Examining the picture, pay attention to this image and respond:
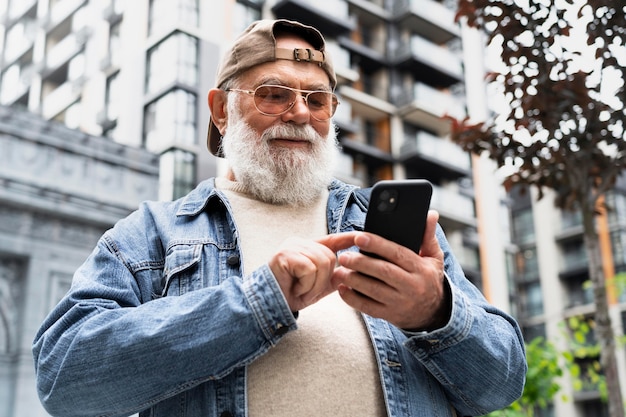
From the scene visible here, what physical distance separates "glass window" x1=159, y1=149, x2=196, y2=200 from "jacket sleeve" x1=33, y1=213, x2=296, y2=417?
3.69 meters

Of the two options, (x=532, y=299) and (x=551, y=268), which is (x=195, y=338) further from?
(x=532, y=299)

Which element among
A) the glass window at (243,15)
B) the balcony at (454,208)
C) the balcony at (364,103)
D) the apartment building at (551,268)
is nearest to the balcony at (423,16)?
the balcony at (364,103)

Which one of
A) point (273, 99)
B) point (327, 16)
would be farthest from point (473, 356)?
point (327, 16)

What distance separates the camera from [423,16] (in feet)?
42.2

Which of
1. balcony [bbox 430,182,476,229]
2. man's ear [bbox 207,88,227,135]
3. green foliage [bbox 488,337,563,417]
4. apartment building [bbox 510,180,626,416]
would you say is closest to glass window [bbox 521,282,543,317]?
apartment building [bbox 510,180,626,416]

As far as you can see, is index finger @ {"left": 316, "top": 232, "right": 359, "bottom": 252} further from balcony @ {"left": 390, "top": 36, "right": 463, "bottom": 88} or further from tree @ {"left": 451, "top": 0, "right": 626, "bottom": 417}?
balcony @ {"left": 390, "top": 36, "right": 463, "bottom": 88}

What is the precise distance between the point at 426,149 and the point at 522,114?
1210 cm

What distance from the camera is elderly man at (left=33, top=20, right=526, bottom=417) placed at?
1189 mm

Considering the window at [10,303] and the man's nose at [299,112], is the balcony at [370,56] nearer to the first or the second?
the window at [10,303]

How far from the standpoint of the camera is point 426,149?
49.8 ft

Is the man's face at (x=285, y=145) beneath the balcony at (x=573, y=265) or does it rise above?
beneath

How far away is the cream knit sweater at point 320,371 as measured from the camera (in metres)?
1.32

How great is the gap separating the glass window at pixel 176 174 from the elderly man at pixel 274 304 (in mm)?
3208

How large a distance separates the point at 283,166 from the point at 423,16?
11.8m
